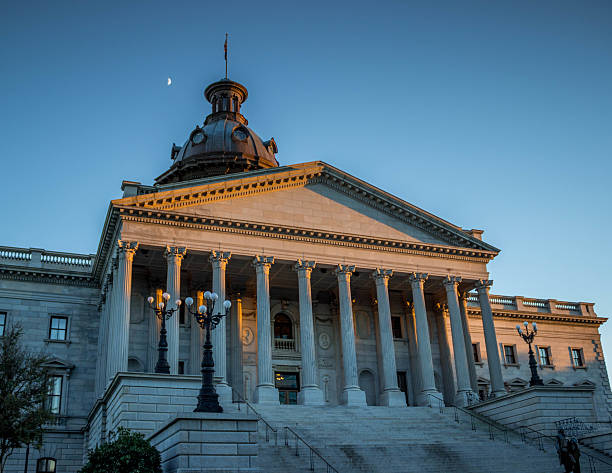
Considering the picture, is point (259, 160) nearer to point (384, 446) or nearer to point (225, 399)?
point (225, 399)

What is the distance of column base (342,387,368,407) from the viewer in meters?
33.6

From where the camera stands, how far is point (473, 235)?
138 feet

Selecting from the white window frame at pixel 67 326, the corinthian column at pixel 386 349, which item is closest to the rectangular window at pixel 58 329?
the white window frame at pixel 67 326

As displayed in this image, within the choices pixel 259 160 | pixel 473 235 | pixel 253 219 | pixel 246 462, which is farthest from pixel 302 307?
pixel 259 160

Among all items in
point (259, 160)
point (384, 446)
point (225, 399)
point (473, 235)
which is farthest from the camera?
point (259, 160)

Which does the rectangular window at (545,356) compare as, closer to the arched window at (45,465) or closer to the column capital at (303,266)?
the column capital at (303,266)

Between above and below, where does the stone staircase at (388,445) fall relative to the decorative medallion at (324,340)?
below

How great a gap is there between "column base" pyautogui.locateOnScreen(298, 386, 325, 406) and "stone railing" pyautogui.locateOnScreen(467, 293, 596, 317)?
19.8 m

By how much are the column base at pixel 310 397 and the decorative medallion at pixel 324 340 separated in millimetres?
7599

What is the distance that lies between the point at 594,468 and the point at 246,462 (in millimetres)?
16528

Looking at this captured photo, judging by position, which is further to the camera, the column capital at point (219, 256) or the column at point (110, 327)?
the column capital at point (219, 256)

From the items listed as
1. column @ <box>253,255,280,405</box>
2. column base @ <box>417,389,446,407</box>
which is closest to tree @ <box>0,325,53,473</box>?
column @ <box>253,255,280,405</box>

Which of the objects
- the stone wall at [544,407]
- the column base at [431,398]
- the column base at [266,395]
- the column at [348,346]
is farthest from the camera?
the column base at [431,398]

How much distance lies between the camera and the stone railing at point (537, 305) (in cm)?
5109
